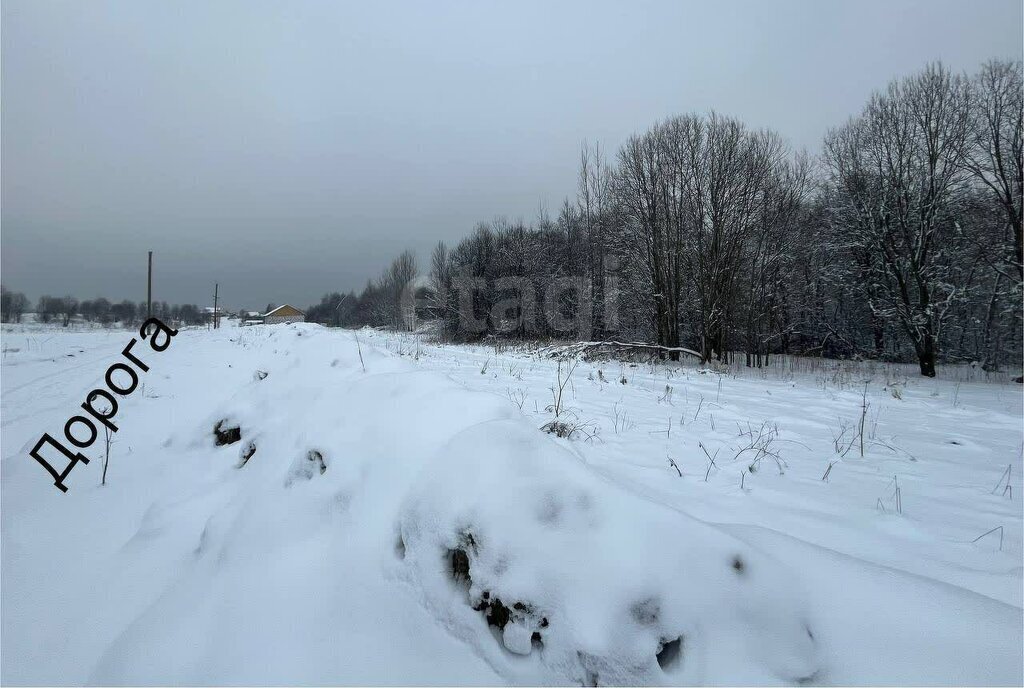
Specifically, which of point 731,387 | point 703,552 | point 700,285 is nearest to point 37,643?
point 703,552

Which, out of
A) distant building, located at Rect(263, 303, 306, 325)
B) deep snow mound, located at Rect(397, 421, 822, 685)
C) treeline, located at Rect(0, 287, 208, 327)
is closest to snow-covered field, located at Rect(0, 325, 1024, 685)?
deep snow mound, located at Rect(397, 421, 822, 685)

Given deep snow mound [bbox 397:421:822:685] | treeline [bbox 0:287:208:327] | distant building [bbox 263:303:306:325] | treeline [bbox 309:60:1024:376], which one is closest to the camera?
deep snow mound [bbox 397:421:822:685]

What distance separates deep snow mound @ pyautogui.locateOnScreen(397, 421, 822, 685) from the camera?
1054mm

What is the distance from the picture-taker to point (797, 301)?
15.8 meters

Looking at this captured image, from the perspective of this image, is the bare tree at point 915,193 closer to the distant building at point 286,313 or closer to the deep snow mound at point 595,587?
the deep snow mound at point 595,587

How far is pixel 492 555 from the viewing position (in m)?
1.27

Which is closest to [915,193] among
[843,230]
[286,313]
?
[843,230]

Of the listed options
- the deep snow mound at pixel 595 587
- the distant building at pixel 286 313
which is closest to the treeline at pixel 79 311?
the distant building at pixel 286 313

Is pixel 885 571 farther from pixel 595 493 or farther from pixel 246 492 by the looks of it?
pixel 246 492

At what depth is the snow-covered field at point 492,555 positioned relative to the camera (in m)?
1.07

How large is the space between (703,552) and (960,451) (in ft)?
12.1

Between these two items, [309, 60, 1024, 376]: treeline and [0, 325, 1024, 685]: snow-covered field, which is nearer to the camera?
[0, 325, 1024, 685]: snow-covered field

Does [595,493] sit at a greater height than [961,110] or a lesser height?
lesser

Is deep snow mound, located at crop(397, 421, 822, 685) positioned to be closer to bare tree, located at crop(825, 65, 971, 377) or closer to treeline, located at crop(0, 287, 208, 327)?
bare tree, located at crop(825, 65, 971, 377)
